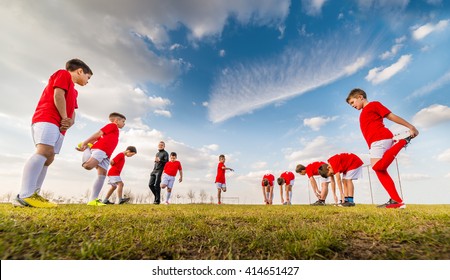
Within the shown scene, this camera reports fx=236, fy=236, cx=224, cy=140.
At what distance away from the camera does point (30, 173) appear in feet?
13.7

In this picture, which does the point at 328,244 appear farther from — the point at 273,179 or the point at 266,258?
the point at 273,179

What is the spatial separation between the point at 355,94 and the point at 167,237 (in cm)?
608

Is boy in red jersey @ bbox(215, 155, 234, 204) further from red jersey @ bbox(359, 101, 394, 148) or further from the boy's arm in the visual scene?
the boy's arm

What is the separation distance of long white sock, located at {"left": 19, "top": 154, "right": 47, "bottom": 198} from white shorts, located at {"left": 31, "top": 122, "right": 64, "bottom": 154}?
278 mm

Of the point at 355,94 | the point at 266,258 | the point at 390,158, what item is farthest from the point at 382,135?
the point at 266,258

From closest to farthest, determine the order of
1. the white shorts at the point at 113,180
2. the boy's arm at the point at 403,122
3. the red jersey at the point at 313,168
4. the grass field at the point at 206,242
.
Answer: the grass field at the point at 206,242 → the boy's arm at the point at 403,122 → the white shorts at the point at 113,180 → the red jersey at the point at 313,168

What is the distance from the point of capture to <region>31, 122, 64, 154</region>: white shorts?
4.23m

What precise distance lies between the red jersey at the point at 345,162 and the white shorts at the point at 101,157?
301 inches

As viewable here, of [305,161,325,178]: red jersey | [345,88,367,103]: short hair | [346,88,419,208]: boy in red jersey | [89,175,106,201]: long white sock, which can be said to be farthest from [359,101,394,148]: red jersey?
[89,175,106,201]: long white sock

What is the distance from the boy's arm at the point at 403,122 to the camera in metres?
5.10

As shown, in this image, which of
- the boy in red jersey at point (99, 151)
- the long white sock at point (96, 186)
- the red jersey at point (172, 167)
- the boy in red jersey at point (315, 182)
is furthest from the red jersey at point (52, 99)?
the boy in red jersey at point (315, 182)

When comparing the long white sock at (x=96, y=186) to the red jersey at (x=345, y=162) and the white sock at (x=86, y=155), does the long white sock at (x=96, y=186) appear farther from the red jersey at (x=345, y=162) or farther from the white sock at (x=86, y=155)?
the red jersey at (x=345, y=162)

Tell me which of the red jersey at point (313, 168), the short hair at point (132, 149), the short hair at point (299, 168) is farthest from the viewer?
the short hair at point (299, 168)

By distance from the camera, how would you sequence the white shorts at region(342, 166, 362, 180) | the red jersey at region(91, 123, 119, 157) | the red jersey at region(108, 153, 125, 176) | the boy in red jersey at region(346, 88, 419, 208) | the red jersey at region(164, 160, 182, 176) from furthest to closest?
1. the red jersey at region(164, 160, 182, 176)
2. the red jersey at region(108, 153, 125, 176)
3. the white shorts at region(342, 166, 362, 180)
4. the red jersey at region(91, 123, 119, 157)
5. the boy in red jersey at region(346, 88, 419, 208)
